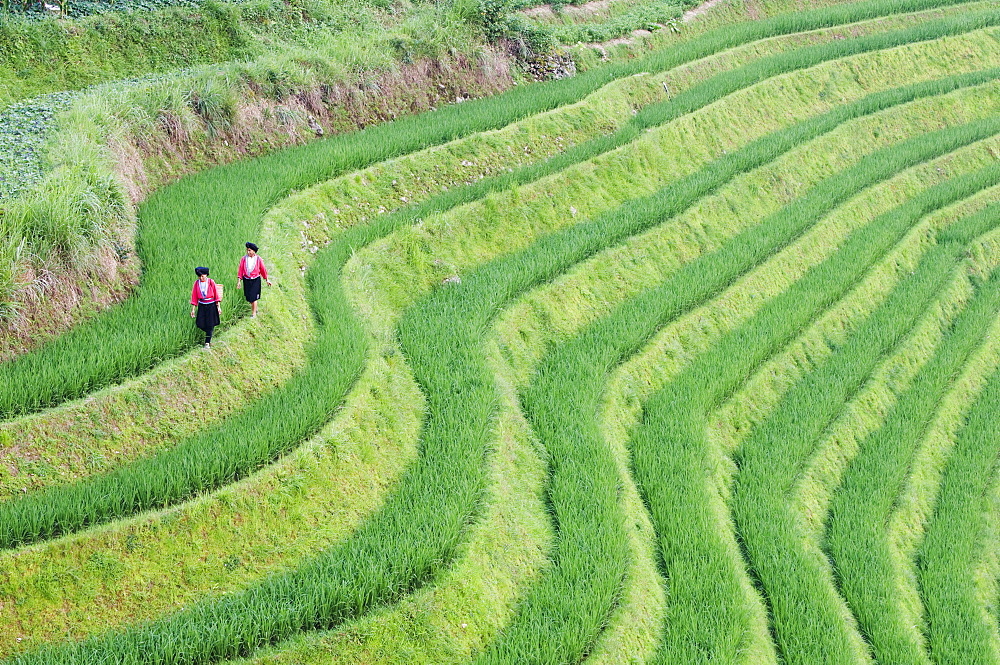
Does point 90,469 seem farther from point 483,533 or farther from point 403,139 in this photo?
point 403,139

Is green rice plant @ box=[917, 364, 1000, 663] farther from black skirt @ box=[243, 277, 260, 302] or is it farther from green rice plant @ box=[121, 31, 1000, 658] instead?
black skirt @ box=[243, 277, 260, 302]

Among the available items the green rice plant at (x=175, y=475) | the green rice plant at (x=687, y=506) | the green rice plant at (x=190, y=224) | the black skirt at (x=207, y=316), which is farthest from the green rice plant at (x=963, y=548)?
the green rice plant at (x=190, y=224)

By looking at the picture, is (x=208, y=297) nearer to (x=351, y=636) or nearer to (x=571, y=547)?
(x=351, y=636)

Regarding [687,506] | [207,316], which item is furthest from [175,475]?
[687,506]

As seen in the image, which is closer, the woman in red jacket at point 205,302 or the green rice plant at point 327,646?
the green rice plant at point 327,646

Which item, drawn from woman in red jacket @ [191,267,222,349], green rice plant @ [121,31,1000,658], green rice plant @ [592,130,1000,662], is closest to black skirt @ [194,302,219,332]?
woman in red jacket @ [191,267,222,349]

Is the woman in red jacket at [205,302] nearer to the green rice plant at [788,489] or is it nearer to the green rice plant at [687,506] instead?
the green rice plant at [687,506]

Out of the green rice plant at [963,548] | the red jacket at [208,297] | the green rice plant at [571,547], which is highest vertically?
the red jacket at [208,297]
